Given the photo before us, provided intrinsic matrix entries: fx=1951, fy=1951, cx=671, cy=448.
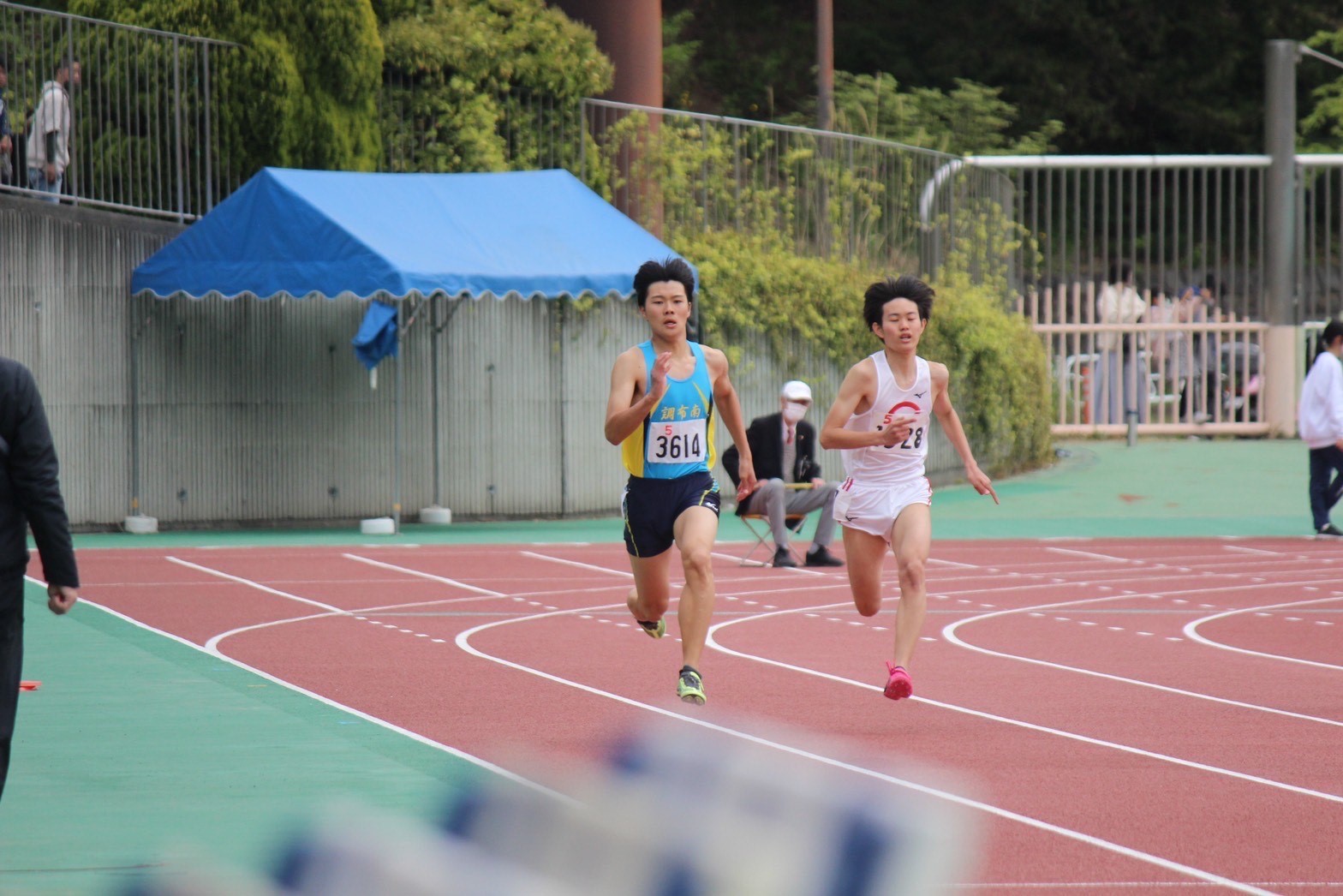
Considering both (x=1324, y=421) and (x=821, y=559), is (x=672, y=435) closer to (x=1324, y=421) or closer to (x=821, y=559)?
(x=821, y=559)

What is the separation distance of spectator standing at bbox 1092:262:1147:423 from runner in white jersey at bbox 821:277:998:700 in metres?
19.8

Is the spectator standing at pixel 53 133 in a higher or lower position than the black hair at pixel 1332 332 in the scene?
higher

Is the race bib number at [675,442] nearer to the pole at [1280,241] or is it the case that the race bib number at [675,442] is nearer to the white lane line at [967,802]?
the white lane line at [967,802]

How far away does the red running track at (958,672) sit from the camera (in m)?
6.53

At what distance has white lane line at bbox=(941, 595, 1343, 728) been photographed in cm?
906

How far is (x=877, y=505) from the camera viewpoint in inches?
363

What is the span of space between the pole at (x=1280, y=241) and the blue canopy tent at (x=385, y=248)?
43.3 ft

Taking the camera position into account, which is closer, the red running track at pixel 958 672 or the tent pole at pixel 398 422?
the red running track at pixel 958 672

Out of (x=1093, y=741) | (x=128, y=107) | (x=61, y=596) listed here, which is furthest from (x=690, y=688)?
(x=128, y=107)

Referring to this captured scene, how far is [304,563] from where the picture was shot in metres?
16.5

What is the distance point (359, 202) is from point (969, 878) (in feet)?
Answer: 46.9

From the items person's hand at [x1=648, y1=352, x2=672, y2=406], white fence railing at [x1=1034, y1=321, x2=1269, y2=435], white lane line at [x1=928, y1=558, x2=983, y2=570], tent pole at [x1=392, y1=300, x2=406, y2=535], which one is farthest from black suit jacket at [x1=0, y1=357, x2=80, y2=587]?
white fence railing at [x1=1034, y1=321, x2=1269, y2=435]

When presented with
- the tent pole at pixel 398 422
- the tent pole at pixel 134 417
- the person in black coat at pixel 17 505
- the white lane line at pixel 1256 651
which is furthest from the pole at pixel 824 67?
the person in black coat at pixel 17 505

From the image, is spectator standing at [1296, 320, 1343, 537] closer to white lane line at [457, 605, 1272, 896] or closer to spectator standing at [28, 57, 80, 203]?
white lane line at [457, 605, 1272, 896]
